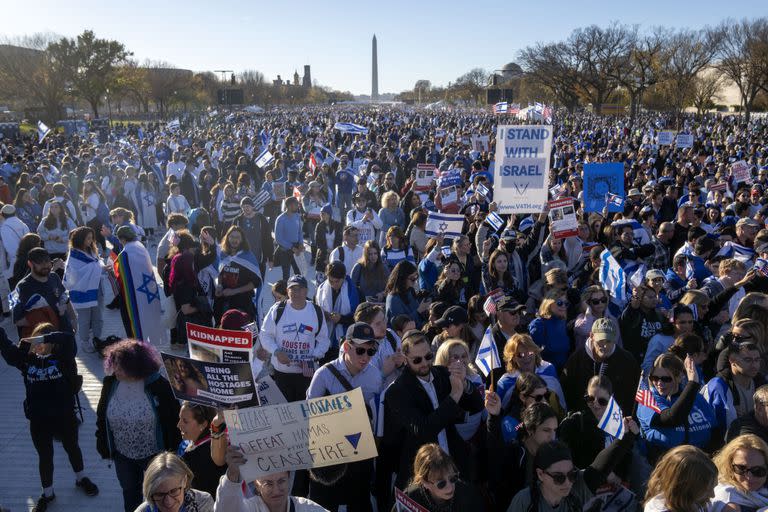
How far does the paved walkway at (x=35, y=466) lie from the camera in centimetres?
509

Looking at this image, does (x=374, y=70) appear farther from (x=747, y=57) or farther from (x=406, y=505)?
(x=406, y=505)

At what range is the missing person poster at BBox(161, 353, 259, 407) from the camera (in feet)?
11.2

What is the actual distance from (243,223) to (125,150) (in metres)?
16.1

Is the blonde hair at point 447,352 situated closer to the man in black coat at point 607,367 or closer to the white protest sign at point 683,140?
the man in black coat at point 607,367

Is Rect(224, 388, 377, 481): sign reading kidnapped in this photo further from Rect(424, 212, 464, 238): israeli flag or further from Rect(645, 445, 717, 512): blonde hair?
Rect(424, 212, 464, 238): israeli flag

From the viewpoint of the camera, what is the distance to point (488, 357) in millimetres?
4531

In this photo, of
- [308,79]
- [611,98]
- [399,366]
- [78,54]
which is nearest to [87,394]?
[399,366]

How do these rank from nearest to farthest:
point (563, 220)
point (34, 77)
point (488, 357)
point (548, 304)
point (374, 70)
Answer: point (488, 357)
point (548, 304)
point (563, 220)
point (34, 77)
point (374, 70)

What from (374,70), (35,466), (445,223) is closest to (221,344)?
(35,466)

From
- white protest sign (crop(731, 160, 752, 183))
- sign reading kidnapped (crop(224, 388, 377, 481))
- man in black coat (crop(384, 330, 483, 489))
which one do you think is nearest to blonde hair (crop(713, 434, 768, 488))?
man in black coat (crop(384, 330, 483, 489))

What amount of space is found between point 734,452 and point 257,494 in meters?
2.46

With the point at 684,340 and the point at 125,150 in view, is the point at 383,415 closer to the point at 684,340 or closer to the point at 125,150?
the point at 684,340

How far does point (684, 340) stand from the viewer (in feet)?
14.7

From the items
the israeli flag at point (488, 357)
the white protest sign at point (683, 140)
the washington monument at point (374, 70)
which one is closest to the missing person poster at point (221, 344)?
the israeli flag at point (488, 357)
